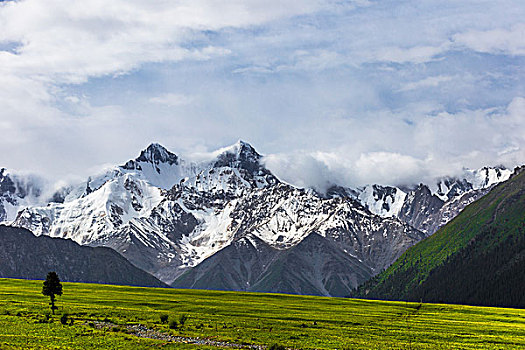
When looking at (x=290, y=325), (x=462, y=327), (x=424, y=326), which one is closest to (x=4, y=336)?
(x=290, y=325)

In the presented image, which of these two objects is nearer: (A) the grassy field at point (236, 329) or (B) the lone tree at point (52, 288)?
(A) the grassy field at point (236, 329)

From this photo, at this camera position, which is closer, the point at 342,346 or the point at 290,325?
the point at 342,346

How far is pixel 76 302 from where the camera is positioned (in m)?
111

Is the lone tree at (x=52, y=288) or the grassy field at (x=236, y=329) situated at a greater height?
the lone tree at (x=52, y=288)

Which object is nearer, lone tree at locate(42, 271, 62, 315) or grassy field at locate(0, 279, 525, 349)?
grassy field at locate(0, 279, 525, 349)

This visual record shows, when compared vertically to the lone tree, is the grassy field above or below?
below

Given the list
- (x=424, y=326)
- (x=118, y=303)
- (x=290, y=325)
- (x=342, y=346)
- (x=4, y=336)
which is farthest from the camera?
(x=118, y=303)

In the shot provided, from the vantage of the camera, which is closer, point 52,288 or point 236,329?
point 236,329

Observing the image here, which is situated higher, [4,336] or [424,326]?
[4,336]

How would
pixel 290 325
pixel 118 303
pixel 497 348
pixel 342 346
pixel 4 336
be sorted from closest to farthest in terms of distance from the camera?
pixel 4 336 → pixel 342 346 → pixel 497 348 → pixel 290 325 → pixel 118 303

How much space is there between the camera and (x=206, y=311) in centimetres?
10700

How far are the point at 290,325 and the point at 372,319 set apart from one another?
25651 mm

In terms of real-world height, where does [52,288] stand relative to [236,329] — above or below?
above

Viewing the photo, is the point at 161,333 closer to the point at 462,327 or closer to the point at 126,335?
the point at 126,335
